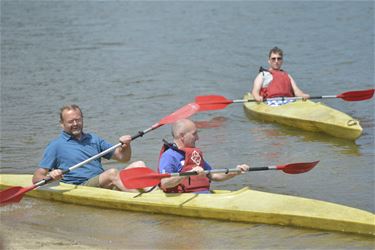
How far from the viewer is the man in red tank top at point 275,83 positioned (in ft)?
40.5

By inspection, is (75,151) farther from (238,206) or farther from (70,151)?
(238,206)

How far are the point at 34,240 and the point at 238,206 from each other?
1.74 meters

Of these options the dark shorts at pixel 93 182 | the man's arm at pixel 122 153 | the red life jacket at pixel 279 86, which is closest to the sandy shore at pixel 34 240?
the dark shorts at pixel 93 182

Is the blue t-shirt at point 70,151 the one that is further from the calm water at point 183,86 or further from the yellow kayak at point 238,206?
the calm water at point 183,86

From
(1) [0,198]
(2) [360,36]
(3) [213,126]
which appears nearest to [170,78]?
(3) [213,126]

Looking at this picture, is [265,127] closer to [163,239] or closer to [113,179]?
[113,179]

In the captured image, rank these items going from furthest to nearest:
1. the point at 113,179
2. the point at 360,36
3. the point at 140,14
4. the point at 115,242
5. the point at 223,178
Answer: the point at 140,14 → the point at 360,36 → the point at 113,179 → the point at 223,178 → the point at 115,242

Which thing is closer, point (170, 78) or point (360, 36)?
point (170, 78)

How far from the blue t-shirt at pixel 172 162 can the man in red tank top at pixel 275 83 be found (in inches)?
191

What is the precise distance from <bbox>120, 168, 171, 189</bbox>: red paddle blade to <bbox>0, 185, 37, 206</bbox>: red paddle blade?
853mm

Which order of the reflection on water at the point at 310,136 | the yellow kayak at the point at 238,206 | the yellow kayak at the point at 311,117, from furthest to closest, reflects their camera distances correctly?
the yellow kayak at the point at 311,117 → the reflection on water at the point at 310,136 → the yellow kayak at the point at 238,206

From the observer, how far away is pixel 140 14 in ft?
80.2

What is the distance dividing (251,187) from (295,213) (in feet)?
5.65

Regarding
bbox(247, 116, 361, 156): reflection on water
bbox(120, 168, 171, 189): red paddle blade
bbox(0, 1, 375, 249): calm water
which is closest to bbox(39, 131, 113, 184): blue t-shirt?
bbox(0, 1, 375, 249): calm water
